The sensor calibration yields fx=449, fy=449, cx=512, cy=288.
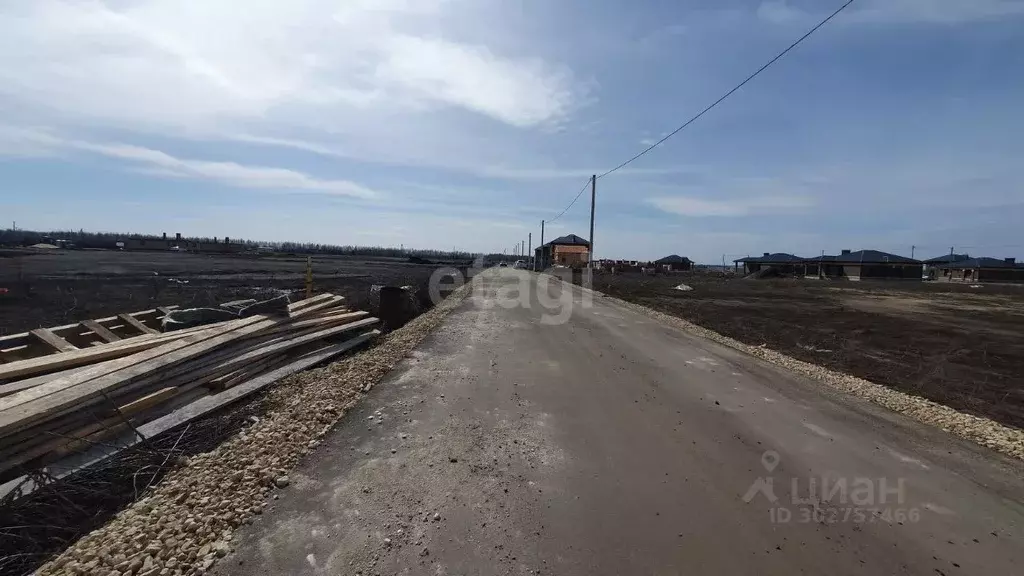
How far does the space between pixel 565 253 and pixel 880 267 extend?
46219mm

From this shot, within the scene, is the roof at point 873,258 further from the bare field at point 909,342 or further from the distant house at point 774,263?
the bare field at point 909,342

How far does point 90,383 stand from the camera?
169 inches

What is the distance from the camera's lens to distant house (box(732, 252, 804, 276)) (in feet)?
234

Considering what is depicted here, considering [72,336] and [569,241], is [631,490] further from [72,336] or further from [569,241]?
[569,241]

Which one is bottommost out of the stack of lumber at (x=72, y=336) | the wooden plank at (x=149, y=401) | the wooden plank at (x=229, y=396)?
the wooden plank at (x=229, y=396)

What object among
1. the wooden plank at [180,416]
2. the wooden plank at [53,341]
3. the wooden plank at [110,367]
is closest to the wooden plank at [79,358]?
the wooden plank at [110,367]

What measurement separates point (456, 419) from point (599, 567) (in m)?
2.77

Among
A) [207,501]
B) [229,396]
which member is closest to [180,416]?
[229,396]

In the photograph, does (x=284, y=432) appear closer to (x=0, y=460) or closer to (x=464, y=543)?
(x=0, y=460)

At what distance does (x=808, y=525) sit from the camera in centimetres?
340

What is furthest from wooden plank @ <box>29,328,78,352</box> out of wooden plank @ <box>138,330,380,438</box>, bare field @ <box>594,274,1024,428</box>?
bare field @ <box>594,274,1024,428</box>

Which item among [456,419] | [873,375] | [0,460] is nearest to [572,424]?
[456,419]

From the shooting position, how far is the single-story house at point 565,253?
70.9 metres

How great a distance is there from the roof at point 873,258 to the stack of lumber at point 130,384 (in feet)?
269
